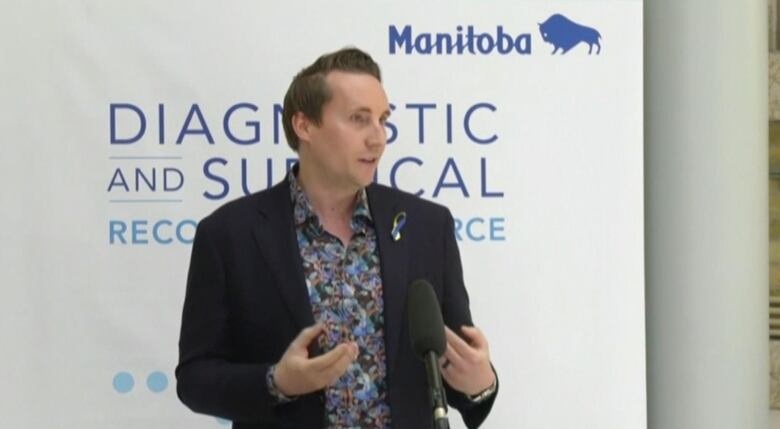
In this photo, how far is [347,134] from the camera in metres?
2.51

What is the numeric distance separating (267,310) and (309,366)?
354 millimetres

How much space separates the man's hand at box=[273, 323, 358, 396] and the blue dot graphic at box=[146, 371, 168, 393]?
0.96 m

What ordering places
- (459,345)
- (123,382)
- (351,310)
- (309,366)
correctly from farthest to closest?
(123,382), (351,310), (459,345), (309,366)

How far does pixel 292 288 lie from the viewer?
240 cm

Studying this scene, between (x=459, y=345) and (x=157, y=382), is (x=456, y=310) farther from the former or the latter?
(x=157, y=382)

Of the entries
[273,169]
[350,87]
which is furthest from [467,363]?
[273,169]

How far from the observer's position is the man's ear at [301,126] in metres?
2.54

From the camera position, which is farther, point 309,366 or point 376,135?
point 376,135

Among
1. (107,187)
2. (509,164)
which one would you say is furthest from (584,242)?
(107,187)

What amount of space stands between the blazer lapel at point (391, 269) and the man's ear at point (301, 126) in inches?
7.5

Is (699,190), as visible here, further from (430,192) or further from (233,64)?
(233,64)

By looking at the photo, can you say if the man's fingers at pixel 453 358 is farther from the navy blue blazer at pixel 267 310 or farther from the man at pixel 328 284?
the navy blue blazer at pixel 267 310

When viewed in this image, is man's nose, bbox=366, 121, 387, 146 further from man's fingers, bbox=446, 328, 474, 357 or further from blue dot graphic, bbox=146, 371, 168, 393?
blue dot graphic, bbox=146, 371, 168, 393

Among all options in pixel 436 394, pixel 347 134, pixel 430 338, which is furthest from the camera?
pixel 347 134
